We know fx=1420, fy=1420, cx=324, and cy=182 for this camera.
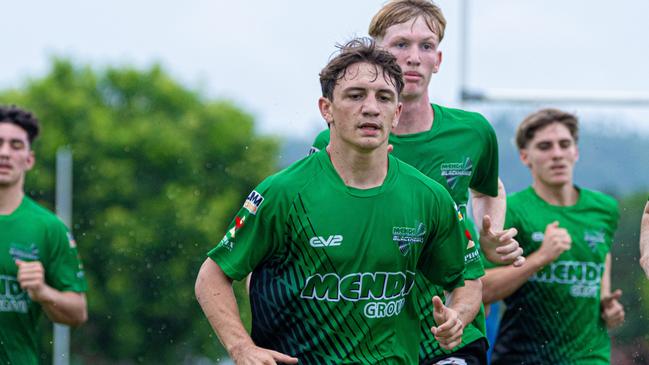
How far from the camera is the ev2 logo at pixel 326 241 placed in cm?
634

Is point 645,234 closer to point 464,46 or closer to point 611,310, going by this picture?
point 611,310

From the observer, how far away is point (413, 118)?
7512mm

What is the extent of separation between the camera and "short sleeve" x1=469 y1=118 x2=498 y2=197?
768 cm

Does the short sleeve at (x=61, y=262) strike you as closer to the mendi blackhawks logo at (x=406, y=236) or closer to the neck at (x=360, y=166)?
the neck at (x=360, y=166)

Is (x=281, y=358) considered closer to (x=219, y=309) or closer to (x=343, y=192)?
(x=219, y=309)

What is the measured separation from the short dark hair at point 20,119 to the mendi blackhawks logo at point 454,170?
11.7 feet

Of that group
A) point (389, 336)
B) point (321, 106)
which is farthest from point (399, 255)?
point (321, 106)

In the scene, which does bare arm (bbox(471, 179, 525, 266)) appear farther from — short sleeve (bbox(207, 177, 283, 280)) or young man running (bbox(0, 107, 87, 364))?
young man running (bbox(0, 107, 87, 364))

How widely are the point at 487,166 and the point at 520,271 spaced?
4.87 ft

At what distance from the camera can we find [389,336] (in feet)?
21.2

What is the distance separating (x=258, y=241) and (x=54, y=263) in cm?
363

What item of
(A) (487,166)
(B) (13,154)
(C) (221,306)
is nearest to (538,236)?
(A) (487,166)

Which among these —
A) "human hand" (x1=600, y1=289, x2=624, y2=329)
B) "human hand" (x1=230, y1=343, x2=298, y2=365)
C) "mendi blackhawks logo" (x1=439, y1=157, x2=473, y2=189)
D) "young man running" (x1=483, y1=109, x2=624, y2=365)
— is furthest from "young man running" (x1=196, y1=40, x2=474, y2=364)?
"human hand" (x1=600, y1=289, x2=624, y2=329)

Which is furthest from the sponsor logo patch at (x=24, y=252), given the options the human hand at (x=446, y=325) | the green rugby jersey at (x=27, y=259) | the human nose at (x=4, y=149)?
the human hand at (x=446, y=325)
